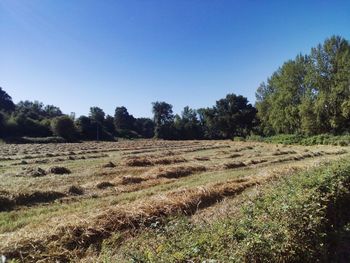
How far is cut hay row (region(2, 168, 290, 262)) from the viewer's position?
6355mm

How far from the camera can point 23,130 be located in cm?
6962

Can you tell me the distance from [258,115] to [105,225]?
62.2 metres

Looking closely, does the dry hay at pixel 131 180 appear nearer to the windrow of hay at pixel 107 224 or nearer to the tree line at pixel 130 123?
the windrow of hay at pixel 107 224

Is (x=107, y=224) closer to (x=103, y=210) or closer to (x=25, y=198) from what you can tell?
(x=103, y=210)

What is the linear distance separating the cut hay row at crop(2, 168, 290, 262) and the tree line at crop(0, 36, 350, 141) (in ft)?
128

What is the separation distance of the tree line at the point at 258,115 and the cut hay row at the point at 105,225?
39099mm

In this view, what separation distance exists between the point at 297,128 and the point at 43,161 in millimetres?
41827

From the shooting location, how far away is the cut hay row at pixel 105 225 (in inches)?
250

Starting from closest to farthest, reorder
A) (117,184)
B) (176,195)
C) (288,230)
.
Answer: (288,230) → (176,195) → (117,184)

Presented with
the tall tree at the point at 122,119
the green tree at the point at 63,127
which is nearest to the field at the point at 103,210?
the green tree at the point at 63,127

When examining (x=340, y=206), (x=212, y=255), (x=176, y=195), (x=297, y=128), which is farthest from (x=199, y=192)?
(x=297, y=128)

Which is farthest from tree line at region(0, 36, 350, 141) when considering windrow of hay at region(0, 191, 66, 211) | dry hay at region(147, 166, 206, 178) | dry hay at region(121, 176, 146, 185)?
windrow of hay at region(0, 191, 66, 211)

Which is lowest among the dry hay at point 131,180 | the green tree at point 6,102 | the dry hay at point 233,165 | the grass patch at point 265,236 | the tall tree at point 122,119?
the dry hay at point 131,180

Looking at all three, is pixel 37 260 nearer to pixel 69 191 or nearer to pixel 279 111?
pixel 69 191
